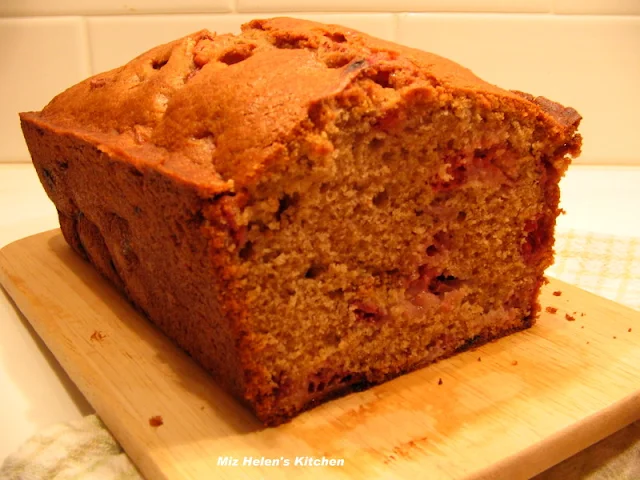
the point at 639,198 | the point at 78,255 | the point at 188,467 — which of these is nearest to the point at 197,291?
the point at 188,467

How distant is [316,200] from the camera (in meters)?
1.28

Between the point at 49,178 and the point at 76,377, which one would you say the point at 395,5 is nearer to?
the point at 49,178

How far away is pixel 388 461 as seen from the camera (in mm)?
1233

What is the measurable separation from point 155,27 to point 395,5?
114cm

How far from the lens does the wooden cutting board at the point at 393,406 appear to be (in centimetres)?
124

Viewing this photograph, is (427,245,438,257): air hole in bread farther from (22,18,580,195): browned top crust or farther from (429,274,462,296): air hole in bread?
(22,18,580,195): browned top crust

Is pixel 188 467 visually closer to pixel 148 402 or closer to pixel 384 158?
pixel 148 402

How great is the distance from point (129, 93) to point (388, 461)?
44.8 inches

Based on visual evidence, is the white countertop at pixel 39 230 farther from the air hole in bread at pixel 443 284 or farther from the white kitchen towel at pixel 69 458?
the air hole in bread at pixel 443 284

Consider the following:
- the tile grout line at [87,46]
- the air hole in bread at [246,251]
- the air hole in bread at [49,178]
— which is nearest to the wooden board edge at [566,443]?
the air hole in bread at [246,251]

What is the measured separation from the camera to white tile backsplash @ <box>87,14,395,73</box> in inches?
117

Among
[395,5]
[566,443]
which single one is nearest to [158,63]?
[566,443]

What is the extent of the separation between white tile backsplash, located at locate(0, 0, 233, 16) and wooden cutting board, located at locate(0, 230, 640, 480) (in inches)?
65.3

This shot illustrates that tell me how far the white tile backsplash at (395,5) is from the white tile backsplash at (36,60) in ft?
2.67
